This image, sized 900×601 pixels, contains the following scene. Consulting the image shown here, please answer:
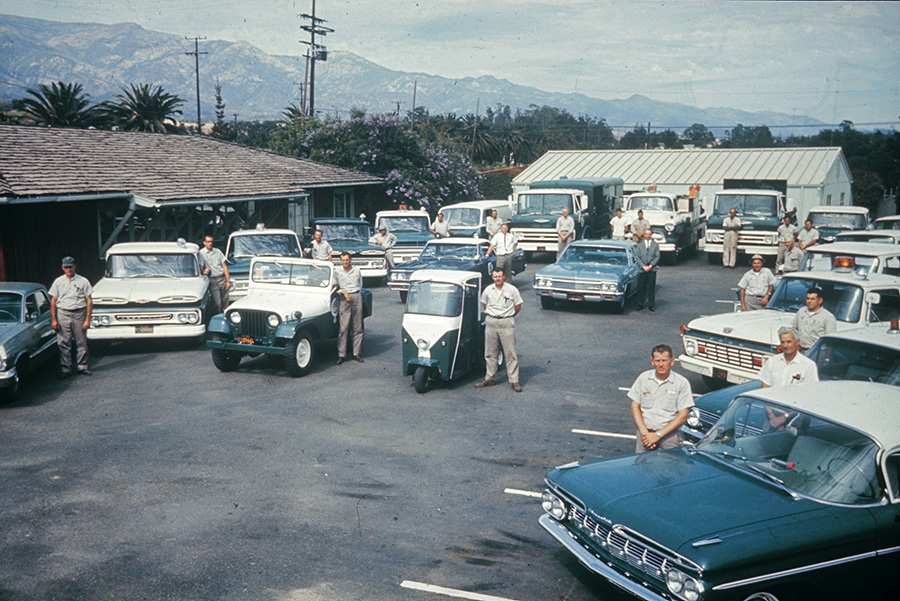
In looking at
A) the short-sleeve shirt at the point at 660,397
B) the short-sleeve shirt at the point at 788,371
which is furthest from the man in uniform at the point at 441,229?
the short-sleeve shirt at the point at 660,397

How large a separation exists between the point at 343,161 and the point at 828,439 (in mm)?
29353

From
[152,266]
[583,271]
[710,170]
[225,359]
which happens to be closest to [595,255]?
[583,271]

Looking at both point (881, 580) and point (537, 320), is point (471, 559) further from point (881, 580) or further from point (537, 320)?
point (537, 320)

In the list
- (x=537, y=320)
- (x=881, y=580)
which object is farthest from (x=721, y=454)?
(x=537, y=320)

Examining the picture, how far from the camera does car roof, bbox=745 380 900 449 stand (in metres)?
5.28

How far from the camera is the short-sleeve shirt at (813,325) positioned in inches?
376

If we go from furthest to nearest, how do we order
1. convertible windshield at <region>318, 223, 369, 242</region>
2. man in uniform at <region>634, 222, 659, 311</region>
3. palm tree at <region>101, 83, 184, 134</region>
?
palm tree at <region>101, 83, 184, 134</region>
convertible windshield at <region>318, 223, 369, 242</region>
man in uniform at <region>634, 222, 659, 311</region>

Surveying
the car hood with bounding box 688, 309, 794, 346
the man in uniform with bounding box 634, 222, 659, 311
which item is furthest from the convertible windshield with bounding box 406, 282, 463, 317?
the man in uniform with bounding box 634, 222, 659, 311

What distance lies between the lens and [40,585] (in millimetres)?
5559

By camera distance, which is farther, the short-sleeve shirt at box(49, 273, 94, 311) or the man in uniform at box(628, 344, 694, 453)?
the short-sleeve shirt at box(49, 273, 94, 311)

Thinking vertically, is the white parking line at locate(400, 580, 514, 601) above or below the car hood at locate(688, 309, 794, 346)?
below

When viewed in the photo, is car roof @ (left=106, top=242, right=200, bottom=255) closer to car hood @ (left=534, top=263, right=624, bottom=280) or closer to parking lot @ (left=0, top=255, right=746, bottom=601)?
parking lot @ (left=0, top=255, right=746, bottom=601)

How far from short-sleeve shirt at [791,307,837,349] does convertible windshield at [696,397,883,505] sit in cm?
429

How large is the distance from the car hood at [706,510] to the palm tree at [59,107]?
127 ft
